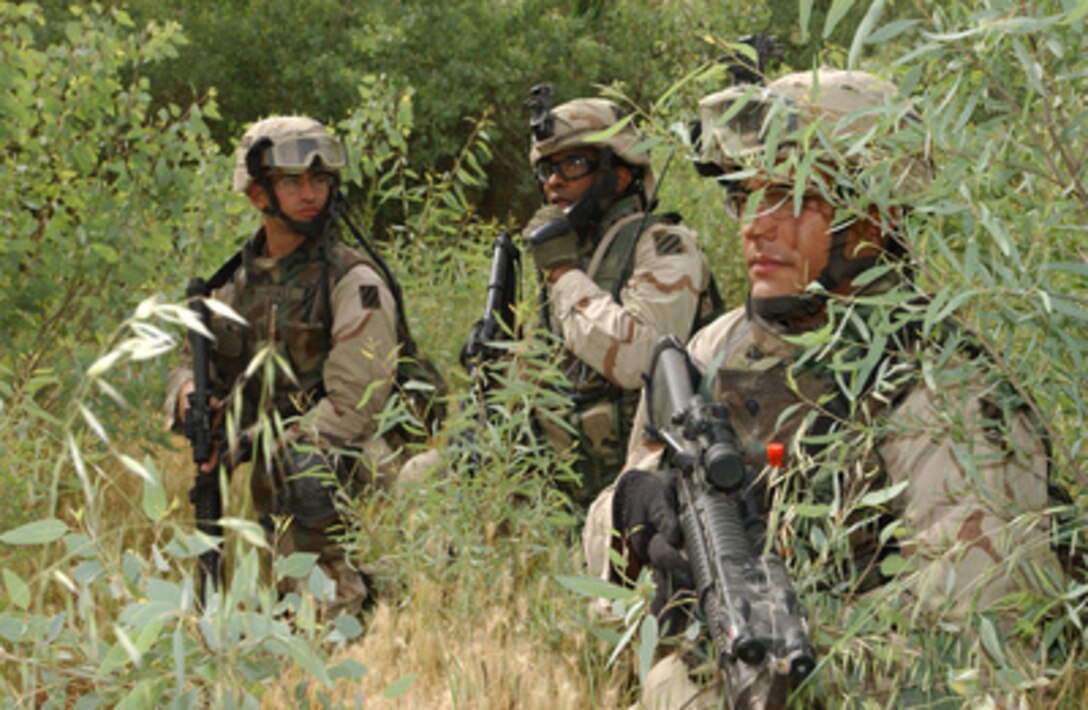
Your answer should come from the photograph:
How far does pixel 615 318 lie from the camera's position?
458 cm

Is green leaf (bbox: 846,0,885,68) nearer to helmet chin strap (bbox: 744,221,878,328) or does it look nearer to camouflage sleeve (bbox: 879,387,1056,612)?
camouflage sleeve (bbox: 879,387,1056,612)

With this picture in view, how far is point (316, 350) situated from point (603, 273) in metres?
1.13

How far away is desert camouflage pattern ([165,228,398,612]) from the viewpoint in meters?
5.02

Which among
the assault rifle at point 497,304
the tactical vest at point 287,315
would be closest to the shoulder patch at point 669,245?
the assault rifle at point 497,304

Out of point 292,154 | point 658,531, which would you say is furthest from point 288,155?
point 658,531

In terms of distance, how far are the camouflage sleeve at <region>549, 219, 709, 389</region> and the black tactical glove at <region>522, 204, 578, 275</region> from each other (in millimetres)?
96

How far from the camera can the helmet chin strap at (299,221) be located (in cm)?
517

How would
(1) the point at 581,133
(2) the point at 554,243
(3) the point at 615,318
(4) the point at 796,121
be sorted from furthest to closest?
(1) the point at 581,133 < (2) the point at 554,243 < (3) the point at 615,318 < (4) the point at 796,121

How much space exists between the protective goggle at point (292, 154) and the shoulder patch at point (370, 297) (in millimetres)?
472

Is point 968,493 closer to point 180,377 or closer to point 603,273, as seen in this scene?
point 603,273

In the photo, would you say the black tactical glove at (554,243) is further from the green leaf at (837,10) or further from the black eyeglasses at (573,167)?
the green leaf at (837,10)

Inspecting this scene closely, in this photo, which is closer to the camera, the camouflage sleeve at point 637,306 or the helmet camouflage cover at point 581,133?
the camouflage sleeve at point 637,306

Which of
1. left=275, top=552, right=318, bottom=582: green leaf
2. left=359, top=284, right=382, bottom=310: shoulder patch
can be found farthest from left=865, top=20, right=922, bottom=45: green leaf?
left=359, top=284, right=382, bottom=310: shoulder patch

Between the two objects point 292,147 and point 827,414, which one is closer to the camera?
point 827,414
